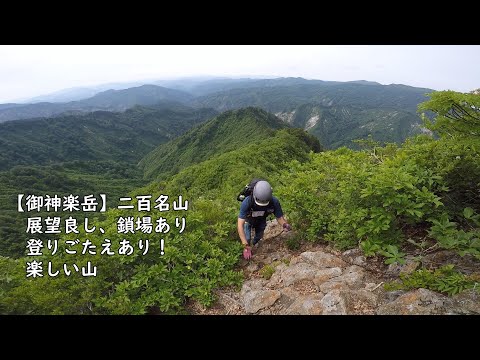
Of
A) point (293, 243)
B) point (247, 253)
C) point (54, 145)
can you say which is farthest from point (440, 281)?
point (54, 145)

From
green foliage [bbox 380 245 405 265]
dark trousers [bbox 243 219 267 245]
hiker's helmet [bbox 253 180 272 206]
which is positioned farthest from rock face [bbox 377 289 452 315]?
dark trousers [bbox 243 219 267 245]

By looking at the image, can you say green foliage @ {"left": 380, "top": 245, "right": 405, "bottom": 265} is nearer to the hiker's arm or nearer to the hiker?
the hiker

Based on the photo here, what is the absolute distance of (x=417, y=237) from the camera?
18.8 ft

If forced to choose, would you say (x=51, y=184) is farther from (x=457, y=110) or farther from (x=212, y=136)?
(x=457, y=110)

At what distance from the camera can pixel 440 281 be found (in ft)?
14.4

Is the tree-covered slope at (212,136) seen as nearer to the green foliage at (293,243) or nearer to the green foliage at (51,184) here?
the green foliage at (51,184)

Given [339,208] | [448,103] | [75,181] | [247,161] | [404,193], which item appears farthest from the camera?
[75,181]

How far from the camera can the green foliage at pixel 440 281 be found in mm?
4219

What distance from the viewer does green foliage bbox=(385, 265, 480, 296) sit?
13.8 feet

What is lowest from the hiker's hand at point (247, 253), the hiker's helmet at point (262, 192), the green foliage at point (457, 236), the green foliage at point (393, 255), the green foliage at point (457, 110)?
the hiker's hand at point (247, 253)

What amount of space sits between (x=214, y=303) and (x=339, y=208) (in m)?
2.81

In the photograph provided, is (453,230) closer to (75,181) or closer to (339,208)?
(339,208)

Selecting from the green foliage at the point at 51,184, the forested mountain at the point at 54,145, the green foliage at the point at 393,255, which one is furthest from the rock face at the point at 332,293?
the forested mountain at the point at 54,145

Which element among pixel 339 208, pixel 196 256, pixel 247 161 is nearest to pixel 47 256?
pixel 196 256
